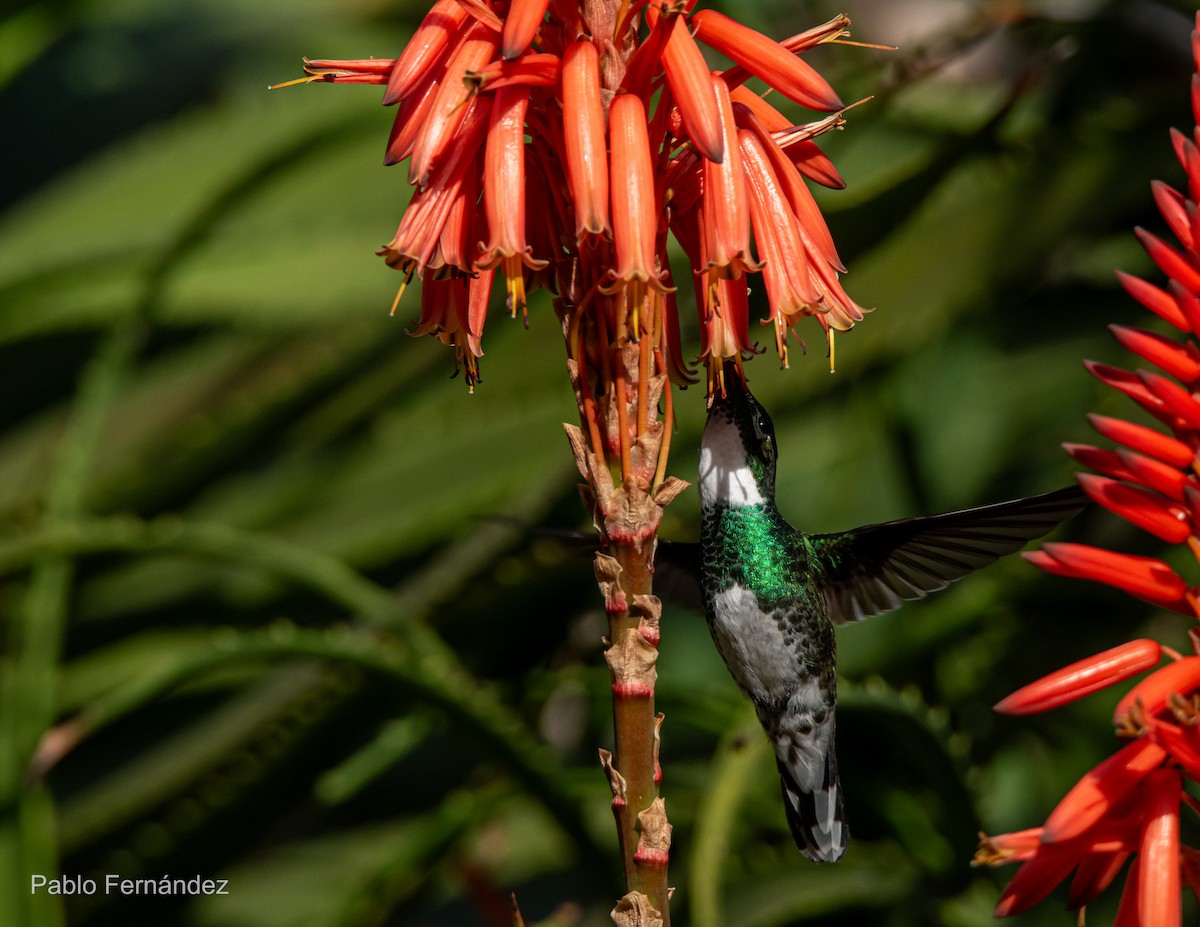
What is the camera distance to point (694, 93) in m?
0.68

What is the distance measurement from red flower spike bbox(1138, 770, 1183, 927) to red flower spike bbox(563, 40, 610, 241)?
1.33 feet

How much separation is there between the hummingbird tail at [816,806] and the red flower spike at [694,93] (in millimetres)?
604

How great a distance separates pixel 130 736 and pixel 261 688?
0.59 metres

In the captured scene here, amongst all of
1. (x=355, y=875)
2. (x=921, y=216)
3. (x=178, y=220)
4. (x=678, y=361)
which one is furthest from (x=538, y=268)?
(x=178, y=220)

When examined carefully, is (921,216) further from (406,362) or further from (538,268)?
(538,268)

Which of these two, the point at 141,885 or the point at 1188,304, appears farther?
the point at 141,885

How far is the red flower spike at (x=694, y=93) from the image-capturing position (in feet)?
2.21

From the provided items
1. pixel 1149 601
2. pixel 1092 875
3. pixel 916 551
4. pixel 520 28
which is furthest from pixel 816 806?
pixel 520 28

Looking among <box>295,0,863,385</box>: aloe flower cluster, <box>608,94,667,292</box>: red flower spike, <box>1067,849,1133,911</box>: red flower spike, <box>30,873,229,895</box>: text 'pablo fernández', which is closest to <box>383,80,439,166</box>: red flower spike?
<box>295,0,863,385</box>: aloe flower cluster

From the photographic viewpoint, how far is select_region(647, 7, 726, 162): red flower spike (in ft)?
2.21

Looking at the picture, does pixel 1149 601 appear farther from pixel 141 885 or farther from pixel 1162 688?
pixel 141 885

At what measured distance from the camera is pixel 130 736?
7.73 feet

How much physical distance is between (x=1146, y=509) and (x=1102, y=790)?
14cm

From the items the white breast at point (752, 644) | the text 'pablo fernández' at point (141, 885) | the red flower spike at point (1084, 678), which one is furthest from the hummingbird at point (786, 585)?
the text 'pablo fernández' at point (141, 885)
